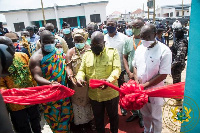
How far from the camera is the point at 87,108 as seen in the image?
298 centimetres

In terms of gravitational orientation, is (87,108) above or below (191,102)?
below

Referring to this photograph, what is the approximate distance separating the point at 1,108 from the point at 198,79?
70.2 inches

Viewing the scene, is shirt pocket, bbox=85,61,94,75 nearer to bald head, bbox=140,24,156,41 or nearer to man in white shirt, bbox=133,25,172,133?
man in white shirt, bbox=133,25,172,133

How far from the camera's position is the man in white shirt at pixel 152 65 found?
7.30 feet

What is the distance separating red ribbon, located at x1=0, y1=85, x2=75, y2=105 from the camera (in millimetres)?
2160

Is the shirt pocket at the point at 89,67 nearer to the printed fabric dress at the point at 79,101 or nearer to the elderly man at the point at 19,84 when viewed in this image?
the printed fabric dress at the point at 79,101

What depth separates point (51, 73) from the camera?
2.55 m

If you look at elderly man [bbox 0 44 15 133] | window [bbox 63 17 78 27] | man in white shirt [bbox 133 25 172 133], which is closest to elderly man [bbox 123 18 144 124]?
man in white shirt [bbox 133 25 172 133]

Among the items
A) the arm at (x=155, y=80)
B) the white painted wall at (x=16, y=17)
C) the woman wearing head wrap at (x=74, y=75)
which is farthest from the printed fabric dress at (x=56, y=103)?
the white painted wall at (x=16, y=17)

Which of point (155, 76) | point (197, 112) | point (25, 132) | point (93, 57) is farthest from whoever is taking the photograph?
point (25, 132)

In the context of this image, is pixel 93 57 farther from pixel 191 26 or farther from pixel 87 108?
pixel 191 26

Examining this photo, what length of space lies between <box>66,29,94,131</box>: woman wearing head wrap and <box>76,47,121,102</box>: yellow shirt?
27 cm

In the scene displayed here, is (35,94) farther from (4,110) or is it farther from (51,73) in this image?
(4,110)

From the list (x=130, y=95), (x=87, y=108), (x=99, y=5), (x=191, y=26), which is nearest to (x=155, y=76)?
(x=130, y=95)
